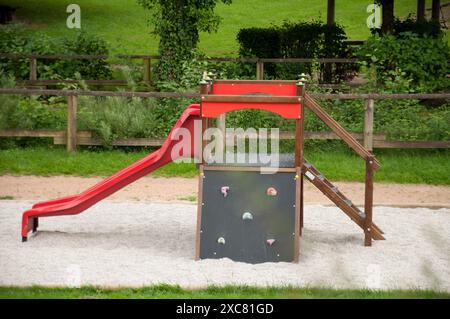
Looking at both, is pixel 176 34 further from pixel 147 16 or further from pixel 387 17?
pixel 147 16

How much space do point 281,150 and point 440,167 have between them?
2072 mm

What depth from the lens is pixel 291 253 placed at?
7.55 m

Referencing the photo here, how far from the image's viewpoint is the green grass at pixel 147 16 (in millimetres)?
32122

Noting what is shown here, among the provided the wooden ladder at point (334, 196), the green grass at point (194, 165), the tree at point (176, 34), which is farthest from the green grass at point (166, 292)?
the tree at point (176, 34)

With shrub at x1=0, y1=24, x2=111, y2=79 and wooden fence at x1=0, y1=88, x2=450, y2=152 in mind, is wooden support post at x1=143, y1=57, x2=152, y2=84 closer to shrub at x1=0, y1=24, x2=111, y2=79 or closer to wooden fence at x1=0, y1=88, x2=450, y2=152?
shrub at x1=0, y1=24, x2=111, y2=79

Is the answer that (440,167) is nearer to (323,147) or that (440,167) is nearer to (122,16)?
(323,147)

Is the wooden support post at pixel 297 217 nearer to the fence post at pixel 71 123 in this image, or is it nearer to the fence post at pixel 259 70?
the fence post at pixel 71 123

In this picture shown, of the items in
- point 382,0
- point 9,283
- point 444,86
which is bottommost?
point 9,283

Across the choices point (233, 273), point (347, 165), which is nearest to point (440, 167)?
point (347, 165)

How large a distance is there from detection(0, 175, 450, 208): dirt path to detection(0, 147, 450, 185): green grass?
8.5 inches

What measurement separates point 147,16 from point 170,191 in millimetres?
26823

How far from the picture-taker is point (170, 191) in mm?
10703

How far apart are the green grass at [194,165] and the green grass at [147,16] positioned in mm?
16790
